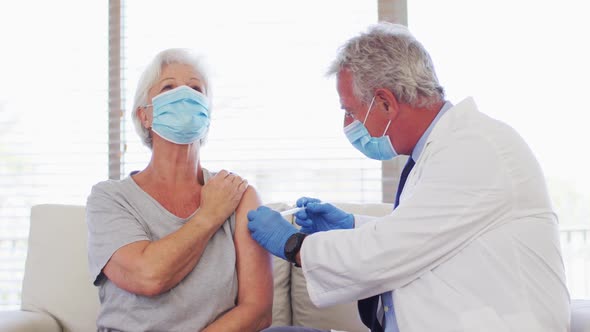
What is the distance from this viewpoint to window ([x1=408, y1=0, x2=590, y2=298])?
2645 mm

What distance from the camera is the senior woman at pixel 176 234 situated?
151cm

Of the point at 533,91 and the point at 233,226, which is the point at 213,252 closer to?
the point at 233,226

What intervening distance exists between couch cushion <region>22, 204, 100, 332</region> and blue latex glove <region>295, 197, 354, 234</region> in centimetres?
83

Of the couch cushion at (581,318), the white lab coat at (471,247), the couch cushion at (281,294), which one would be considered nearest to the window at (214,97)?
the couch cushion at (281,294)

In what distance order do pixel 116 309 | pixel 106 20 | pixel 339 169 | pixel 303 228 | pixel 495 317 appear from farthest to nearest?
pixel 106 20, pixel 339 169, pixel 303 228, pixel 116 309, pixel 495 317

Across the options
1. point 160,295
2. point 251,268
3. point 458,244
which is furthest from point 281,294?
point 458,244

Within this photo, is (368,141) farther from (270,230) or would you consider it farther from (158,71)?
(158,71)

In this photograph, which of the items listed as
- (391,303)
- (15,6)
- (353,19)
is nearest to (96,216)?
(391,303)

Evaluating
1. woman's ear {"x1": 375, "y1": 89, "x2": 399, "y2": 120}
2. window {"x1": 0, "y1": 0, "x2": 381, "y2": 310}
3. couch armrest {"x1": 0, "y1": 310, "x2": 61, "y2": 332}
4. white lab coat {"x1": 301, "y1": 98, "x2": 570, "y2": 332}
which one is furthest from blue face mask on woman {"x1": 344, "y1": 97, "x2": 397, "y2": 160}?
couch armrest {"x1": 0, "y1": 310, "x2": 61, "y2": 332}

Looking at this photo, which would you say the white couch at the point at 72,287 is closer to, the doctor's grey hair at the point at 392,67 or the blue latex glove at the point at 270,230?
the blue latex glove at the point at 270,230

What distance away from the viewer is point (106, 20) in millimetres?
2900

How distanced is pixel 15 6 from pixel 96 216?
73.2 inches

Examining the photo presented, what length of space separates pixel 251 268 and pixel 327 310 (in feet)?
1.67

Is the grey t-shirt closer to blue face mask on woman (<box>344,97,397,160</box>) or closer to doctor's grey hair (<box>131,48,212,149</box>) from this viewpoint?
doctor's grey hair (<box>131,48,212,149</box>)
